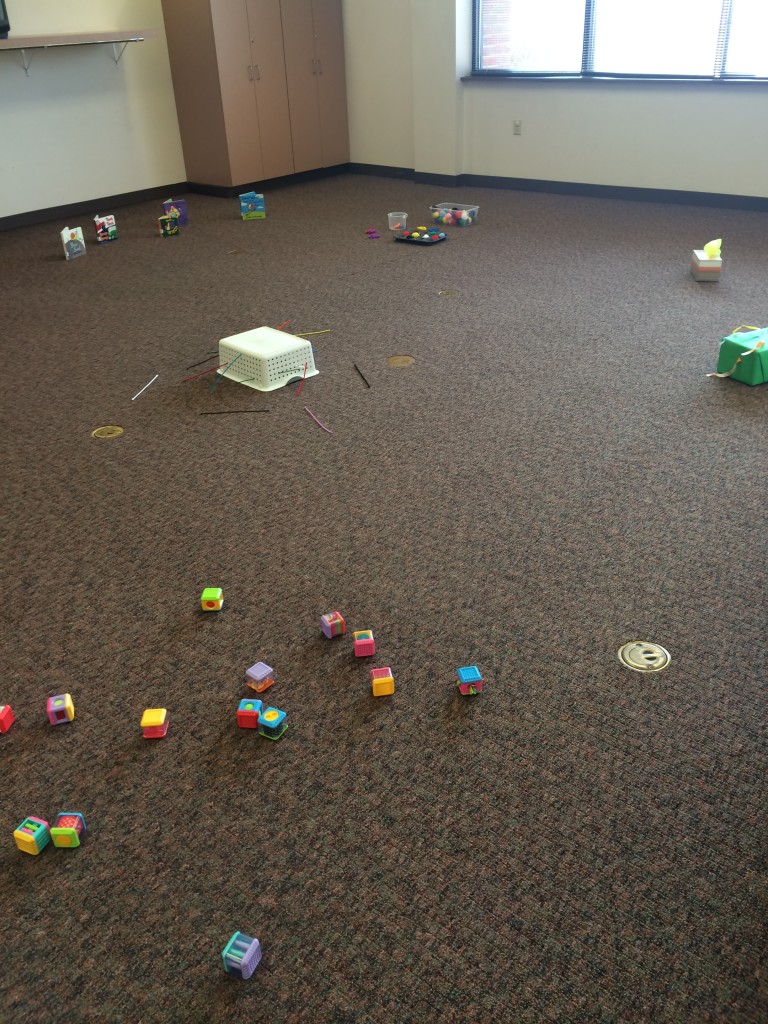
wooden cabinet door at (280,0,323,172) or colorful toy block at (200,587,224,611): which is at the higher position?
wooden cabinet door at (280,0,323,172)

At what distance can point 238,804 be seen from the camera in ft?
5.29

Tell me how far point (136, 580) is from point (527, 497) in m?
1.14

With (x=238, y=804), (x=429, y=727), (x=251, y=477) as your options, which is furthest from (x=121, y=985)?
(x=251, y=477)

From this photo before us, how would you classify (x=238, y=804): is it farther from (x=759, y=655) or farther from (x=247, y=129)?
(x=247, y=129)

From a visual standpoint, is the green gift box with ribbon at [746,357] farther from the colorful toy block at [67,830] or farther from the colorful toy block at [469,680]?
the colorful toy block at [67,830]

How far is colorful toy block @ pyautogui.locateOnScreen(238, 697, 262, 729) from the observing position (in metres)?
1.75

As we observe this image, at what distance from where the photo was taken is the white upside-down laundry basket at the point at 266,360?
10.7 feet

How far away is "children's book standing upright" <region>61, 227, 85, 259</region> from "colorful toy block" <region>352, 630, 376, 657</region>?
3.97 metres

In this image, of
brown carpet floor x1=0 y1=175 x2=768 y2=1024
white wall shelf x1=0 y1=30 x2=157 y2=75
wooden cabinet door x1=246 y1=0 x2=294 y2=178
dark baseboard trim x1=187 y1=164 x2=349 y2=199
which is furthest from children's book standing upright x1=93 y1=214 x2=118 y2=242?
brown carpet floor x1=0 y1=175 x2=768 y2=1024

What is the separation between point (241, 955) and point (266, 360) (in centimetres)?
230

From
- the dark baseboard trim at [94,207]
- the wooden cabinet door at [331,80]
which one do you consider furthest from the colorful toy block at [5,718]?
the wooden cabinet door at [331,80]

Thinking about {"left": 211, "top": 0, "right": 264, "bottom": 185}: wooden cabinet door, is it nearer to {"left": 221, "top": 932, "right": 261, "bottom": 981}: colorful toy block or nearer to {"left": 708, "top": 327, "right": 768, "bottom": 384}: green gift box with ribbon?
{"left": 708, "top": 327, "right": 768, "bottom": 384}: green gift box with ribbon

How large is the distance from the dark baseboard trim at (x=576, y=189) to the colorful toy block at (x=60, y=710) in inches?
202

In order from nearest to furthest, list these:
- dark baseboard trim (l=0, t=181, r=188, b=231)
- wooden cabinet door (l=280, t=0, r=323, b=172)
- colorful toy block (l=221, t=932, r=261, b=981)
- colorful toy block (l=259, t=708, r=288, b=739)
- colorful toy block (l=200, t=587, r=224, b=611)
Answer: colorful toy block (l=221, t=932, r=261, b=981) → colorful toy block (l=259, t=708, r=288, b=739) → colorful toy block (l=200, t=587, r=224, b=611) → dark baseboard trim (l=0, t=181, r=188, b=231) → wooden cabinet door (l=280, t=0, r=323, b=172)
